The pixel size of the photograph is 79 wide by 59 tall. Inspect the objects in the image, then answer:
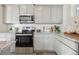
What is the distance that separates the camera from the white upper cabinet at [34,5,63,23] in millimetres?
4867

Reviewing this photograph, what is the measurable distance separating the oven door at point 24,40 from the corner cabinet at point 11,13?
0.64 metres

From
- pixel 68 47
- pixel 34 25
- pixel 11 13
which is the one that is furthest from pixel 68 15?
pixel 68 47

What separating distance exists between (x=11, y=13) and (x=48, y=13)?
1.11 m

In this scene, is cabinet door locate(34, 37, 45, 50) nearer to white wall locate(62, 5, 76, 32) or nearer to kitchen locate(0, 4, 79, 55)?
kitchen locate(0, 4, 79, 55)

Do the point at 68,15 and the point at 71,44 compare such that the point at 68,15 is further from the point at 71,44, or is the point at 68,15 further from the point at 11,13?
the point at 71,44

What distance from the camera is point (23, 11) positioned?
482 cm

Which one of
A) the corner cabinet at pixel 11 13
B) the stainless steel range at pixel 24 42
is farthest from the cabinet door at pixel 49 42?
the corner cabinet at pixel 11 13

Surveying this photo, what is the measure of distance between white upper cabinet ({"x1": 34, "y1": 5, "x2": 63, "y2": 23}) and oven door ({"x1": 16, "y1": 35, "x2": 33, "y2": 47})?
65 centimetres

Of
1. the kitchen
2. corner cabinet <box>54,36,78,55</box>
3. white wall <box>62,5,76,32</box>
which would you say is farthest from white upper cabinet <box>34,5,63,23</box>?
corner cabinet <box>54,36,78,55</box>

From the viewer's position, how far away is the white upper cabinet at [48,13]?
487 centimetres

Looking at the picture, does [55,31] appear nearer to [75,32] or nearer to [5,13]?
[75,32]

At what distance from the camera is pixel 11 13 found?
4875mm
